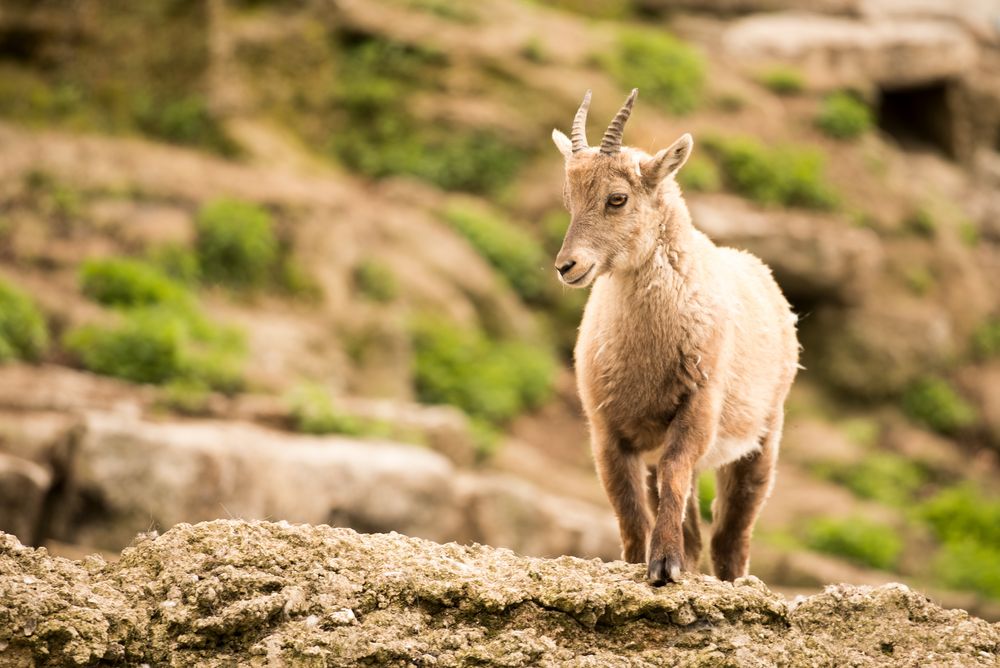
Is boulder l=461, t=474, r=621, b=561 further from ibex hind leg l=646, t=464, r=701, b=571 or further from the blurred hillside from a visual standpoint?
ibex hind leg l=646, t=464, r=701, b=571

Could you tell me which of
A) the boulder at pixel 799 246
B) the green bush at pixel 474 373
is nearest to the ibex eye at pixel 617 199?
the green bush at pixel 474 373

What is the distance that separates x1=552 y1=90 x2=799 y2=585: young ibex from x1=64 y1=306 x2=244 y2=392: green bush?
9420 mm

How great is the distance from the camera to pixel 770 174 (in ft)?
78.0

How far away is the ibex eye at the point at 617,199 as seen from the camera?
6863 millimetres

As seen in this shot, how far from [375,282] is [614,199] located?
12.8m

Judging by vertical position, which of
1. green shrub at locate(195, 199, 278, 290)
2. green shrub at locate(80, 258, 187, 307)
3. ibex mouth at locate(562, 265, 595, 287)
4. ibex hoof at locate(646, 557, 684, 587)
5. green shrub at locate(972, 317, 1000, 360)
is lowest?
ibex hoof at locate(646, 557, 684, 587)

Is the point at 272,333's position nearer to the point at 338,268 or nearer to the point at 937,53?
the point at 338,268

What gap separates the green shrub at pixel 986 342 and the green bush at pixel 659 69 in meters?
6.44

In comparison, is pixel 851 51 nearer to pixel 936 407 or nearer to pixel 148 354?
pixel 936 407

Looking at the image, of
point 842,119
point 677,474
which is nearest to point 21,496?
point 677,474

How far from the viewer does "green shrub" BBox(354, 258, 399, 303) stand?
19.5m

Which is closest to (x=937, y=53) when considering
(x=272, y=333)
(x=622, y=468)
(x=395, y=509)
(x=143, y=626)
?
(x=272, y=333)

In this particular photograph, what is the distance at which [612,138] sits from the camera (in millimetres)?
6895

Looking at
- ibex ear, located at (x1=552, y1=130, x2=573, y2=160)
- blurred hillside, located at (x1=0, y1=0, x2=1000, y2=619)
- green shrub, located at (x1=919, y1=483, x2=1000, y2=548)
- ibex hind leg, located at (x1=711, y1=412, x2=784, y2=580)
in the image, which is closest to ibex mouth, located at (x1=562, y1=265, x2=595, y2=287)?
ibex ear, located at (x1=552, y1=130, x2=573, y2=160)
